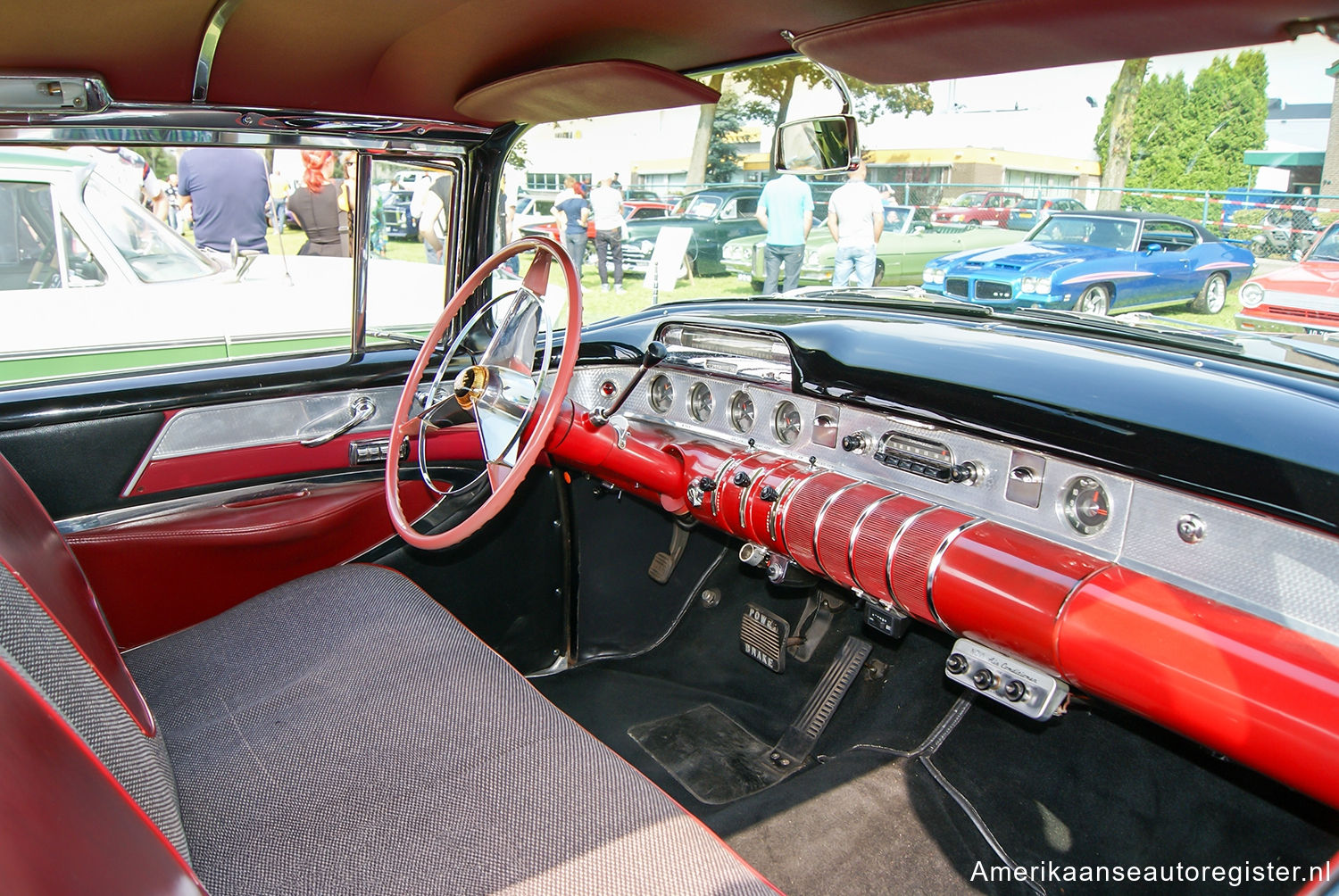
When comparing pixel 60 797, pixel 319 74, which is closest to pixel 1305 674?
pixel 60 797

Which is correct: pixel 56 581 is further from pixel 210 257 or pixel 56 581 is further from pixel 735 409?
pixel 210 257

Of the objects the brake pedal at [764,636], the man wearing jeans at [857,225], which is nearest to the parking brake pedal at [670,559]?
the brake pedal at [764,636]

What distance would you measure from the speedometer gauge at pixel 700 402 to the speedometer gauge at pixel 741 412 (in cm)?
9

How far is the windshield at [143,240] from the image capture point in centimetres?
289

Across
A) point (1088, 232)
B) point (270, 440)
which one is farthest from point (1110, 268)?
point (270, 440)

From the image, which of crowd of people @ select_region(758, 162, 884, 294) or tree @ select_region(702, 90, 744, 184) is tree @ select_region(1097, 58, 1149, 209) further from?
tree @ select_region(702, 90, 744, 184)

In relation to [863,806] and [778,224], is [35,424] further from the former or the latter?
[778,224]

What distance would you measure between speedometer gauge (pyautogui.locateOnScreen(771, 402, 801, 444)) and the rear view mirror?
1.93ft

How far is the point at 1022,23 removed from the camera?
5.15 ft

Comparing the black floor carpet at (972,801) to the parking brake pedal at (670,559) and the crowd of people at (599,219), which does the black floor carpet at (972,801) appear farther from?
the crowd of people at (599,219)

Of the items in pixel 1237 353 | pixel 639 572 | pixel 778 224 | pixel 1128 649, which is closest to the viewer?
pixel 1128 649

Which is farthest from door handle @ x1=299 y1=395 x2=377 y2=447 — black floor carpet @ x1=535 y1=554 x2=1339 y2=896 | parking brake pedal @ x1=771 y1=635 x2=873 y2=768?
parking brake pedal @ x1=771 y1=635 x2=873 y2=768

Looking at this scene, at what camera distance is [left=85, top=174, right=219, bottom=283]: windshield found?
2887 mm

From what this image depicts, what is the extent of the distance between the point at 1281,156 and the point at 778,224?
19.7 ft
